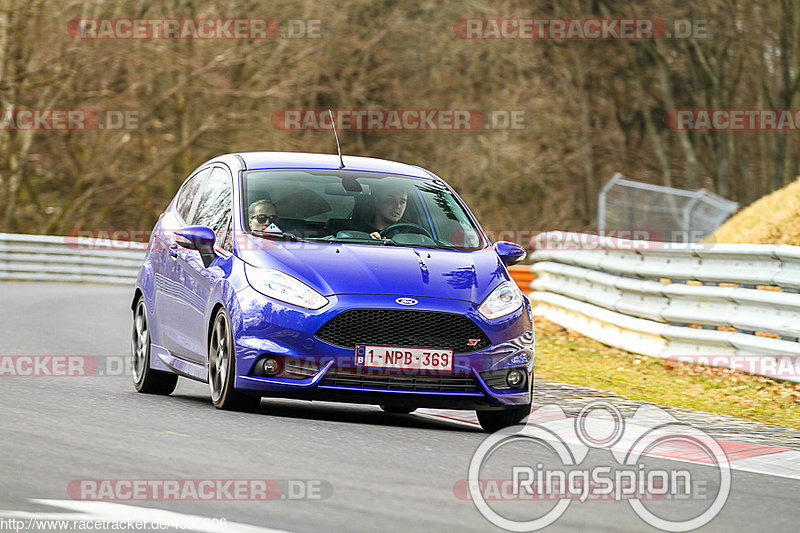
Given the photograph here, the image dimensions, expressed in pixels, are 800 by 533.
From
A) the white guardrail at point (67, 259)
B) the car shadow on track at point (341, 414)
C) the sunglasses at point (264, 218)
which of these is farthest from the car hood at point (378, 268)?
the white guardrail at point (67, 259)

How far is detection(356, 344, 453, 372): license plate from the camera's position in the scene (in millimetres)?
8508

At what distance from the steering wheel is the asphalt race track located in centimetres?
123

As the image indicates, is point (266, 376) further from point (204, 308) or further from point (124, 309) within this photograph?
point (124, 309)

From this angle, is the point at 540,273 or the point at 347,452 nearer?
the point at 347,452

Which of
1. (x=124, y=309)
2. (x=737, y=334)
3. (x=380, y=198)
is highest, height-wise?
(x=380, y=198)

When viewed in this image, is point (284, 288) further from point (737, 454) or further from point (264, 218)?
point (737, 454)

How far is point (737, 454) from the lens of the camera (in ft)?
27.7

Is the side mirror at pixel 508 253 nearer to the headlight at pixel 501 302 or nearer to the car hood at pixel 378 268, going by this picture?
the car hood at pixel 378 268

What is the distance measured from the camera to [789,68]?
37031mm

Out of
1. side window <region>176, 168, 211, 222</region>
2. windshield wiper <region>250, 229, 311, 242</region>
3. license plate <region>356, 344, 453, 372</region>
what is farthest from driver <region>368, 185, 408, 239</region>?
side window <region>176, 168, 211, 222</region>

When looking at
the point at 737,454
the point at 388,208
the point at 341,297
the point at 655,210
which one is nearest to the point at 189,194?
the point at 388,208

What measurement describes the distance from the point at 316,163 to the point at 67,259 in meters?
23.3

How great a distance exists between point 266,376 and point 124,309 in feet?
44.0

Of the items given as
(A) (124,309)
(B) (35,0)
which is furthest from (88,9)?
(A) (124,309)
